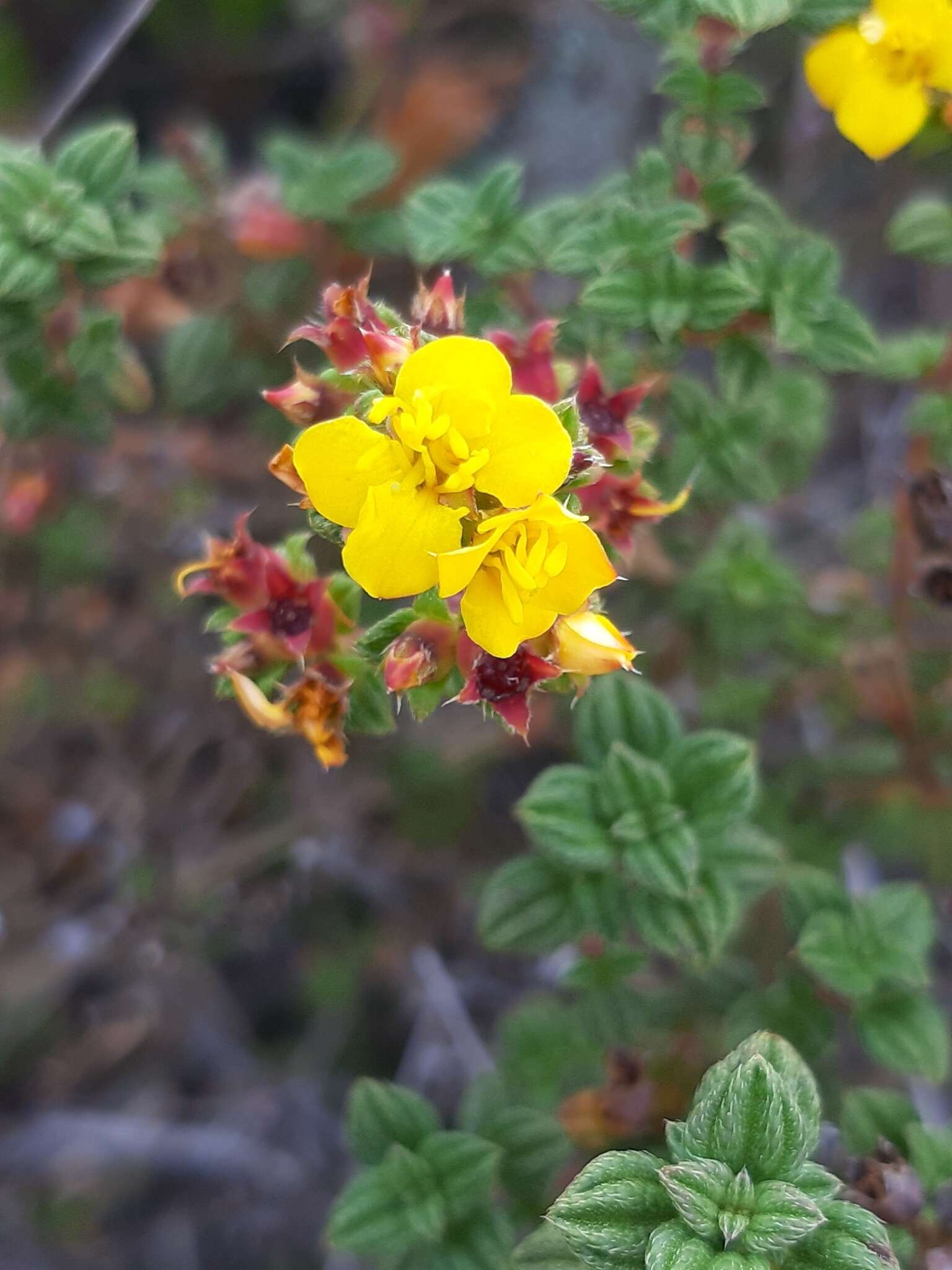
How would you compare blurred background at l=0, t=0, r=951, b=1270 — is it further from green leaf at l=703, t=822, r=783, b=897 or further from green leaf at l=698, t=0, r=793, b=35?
green leaf at l=698, t=0, r=793, b=35

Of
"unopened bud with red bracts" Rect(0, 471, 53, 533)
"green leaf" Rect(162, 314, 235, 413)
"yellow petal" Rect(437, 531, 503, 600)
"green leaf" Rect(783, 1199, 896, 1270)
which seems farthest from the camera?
"unopened bud with red bracts" Rect(0, 471, 53, 533)

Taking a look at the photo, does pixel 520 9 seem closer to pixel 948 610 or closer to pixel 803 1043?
pixel 948 610

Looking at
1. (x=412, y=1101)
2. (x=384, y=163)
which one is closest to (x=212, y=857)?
(x=412, y=1101)

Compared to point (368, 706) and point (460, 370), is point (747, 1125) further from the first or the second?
point (460, 370)

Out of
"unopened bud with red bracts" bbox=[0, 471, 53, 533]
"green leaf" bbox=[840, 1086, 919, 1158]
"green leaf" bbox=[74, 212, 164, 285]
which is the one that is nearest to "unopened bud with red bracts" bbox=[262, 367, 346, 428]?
"green leaf" bbox=[74, 212, 164, 285]

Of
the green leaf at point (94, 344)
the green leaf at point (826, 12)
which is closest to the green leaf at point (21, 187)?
the green leaf at point (94, 344)

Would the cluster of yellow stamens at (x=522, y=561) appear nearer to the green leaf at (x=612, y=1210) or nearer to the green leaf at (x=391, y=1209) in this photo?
the green leaf at (x=612, y=1210)
